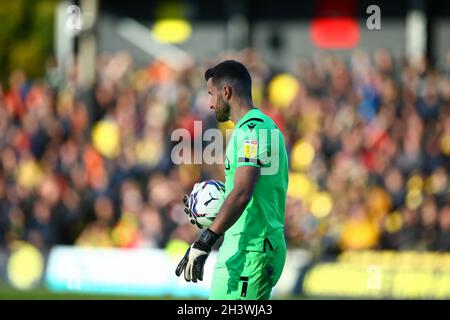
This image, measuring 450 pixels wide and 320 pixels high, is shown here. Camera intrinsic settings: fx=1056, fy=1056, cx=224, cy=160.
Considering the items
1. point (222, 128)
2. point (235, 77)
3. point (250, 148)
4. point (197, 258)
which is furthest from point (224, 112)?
point (222, 128)

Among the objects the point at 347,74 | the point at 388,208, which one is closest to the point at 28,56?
the point at 347,74

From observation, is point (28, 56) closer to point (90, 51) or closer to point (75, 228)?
point (90, 51)

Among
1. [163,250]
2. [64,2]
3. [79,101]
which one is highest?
[64,2]

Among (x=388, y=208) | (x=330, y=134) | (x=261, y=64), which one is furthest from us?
(x=261, y=64)

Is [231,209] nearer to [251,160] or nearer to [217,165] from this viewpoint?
[251,160]

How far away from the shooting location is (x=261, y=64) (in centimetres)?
2128

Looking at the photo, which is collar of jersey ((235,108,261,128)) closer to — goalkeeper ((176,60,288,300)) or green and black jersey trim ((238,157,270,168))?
goalkeeper ((176,60,288,300))

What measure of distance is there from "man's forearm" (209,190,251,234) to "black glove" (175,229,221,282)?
0.10 metres

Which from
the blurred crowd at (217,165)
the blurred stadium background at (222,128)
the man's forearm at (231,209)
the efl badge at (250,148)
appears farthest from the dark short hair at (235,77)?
the blurred crowd at (217,165)

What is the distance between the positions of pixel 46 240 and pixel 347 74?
21.0ft

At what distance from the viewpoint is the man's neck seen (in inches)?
301

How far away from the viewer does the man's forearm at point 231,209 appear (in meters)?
7.18

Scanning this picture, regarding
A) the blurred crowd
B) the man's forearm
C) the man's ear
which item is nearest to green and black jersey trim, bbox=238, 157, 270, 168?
the man's forearm
